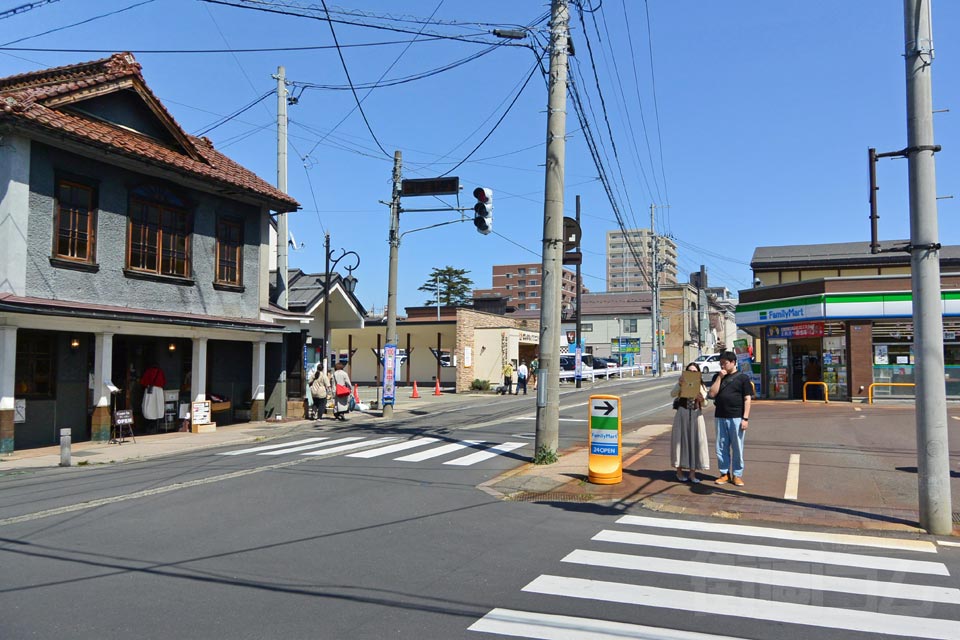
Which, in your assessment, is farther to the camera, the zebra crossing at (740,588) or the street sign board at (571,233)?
the street sign board at (571,233)

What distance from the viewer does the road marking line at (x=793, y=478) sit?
32.0 ft

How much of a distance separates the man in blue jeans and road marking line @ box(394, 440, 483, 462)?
5.53 metres

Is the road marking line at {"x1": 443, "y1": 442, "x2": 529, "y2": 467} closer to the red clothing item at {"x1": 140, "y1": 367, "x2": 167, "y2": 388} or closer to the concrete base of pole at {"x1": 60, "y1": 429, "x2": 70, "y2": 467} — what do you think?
the concrete base of pole at {"x1": 60, "y1": 429, "x2": 70, "y2": 467}

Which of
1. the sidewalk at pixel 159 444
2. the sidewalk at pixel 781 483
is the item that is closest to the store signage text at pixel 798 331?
the sidewalk at pixel 781 483

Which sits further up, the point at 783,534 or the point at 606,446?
the point at 606,446

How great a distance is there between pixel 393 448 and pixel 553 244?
18.2ft

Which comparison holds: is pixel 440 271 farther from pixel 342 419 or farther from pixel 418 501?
pixel 418 501

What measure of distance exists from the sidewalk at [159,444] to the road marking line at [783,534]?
1075cm

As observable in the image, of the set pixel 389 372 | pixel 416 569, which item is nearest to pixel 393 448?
pixel 389 372

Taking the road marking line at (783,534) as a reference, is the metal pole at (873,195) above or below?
above

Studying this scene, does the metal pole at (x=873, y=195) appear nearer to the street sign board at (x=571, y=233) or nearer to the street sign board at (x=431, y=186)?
the street sign board at (x=571, y=233)

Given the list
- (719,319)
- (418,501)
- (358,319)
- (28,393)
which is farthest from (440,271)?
(418,501)

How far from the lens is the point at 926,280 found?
7891 mm

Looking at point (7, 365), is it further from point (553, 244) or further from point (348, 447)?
point (553, 244)
